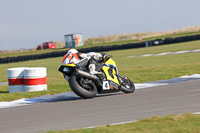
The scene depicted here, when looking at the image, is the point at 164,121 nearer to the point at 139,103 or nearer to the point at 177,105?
the point at 177,105

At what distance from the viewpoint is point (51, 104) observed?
30.6ft

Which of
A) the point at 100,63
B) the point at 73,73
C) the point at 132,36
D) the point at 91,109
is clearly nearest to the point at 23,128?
the point at 91,109

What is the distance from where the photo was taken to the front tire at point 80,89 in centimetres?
931

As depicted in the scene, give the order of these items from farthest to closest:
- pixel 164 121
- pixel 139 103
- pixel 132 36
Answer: pixel 132 36 < pixel 139 103 < pixel 164 121

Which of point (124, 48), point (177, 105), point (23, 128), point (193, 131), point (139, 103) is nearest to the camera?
point (193, 131)

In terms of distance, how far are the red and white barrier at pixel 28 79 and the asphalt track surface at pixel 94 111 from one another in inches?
100

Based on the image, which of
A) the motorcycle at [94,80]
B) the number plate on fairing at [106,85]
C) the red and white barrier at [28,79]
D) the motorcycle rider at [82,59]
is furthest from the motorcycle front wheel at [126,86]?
the red and white barrier at [28,79]

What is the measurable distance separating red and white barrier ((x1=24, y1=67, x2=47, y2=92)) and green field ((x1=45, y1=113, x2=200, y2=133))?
6702 mm

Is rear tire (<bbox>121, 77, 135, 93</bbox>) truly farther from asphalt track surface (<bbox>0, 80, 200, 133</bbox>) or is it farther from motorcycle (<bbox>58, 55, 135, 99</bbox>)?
asphalt track surface (<bbox>0, 80, 200, 133</bbox>)

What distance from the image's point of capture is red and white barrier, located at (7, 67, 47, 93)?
12102mm

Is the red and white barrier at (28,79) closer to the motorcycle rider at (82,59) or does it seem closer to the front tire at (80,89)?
the motorcycle rider at (82,59)

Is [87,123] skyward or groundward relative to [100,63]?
groundward

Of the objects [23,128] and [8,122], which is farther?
[8,122]

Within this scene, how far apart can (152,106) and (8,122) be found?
9.51 ft
